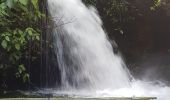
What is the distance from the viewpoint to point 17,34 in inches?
180

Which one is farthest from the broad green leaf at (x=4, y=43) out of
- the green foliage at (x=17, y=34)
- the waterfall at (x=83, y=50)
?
the waterfall at (x=83, y=50)

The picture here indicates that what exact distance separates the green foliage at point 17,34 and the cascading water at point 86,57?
30.1 inches

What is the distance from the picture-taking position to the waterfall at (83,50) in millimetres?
6777

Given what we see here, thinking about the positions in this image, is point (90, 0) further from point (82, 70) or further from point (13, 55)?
point (13, 55)

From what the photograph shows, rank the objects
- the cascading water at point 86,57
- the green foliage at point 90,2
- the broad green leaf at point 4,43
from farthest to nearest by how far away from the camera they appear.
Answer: the green foliage at point 90,2 → the cascading water at point 86,57 → the broad green leaf at point 4,43

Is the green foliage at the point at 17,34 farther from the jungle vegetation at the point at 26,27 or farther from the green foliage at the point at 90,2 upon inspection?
the green foliage at the point at 90,2

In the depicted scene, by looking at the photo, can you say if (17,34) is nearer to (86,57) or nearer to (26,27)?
(26,27)

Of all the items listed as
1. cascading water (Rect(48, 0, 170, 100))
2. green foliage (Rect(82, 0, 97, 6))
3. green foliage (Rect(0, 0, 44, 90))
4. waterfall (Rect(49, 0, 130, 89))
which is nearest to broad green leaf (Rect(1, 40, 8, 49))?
green foliage (Rect(0, 0, 44, 90))

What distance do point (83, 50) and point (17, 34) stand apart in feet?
8.89

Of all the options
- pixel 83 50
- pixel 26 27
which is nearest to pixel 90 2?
pixel 83 50

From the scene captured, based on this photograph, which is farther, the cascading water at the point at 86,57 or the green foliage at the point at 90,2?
the green foliage at the point at 90,2

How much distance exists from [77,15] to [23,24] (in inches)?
81.2

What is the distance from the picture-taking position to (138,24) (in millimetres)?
8883

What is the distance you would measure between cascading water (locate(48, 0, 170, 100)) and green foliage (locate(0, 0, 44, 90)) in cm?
76
